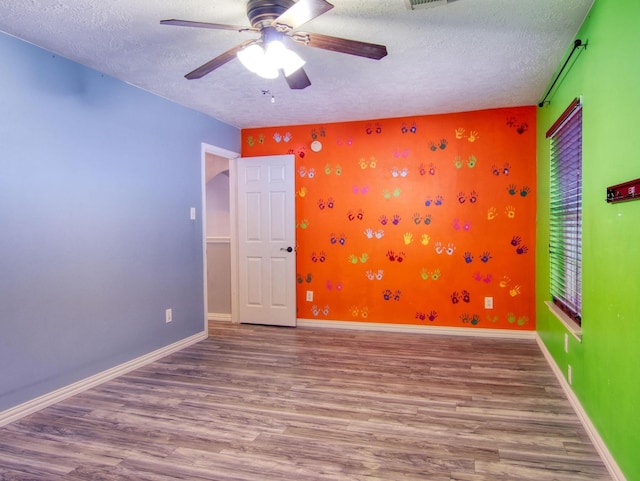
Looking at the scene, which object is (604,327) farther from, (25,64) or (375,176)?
(25,64)

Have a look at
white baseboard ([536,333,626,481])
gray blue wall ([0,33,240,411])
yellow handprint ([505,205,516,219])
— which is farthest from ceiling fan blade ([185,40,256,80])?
yellow handprint ([505,205,516,219])

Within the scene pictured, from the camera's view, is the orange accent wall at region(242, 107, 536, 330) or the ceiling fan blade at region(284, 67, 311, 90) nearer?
the ceiling fan blade at region(284, 67, 311, 90)

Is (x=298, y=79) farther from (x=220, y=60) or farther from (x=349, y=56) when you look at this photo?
(x=349, y=56)

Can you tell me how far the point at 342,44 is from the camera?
2152mm

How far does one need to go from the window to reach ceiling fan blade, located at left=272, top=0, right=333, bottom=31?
68.3 inches

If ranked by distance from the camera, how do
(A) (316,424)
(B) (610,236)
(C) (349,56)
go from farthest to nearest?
(C) (349,56), (A) (316,424), (B) (610,236)

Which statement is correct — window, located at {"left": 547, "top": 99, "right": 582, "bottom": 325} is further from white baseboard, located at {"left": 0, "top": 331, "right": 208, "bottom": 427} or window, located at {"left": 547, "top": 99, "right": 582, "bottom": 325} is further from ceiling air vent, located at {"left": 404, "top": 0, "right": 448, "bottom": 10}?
white baseboard, located at {"left": 0, "top": 331, "right": 208, "bottom": 427}

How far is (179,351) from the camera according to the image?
13.1 feet

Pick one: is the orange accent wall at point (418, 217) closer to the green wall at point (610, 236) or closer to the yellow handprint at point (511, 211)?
the yellow handprint at point (511, 211)

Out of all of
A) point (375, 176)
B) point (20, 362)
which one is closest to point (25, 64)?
point (20, 362)

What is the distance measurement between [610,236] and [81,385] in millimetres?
3344

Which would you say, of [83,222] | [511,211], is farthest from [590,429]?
[83,222]

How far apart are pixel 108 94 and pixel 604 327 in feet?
11.7

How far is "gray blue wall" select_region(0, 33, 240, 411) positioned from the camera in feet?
8.56
